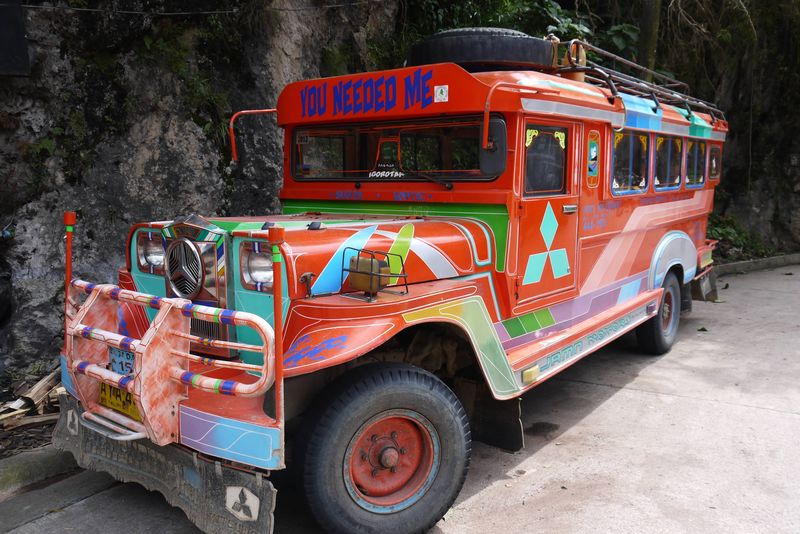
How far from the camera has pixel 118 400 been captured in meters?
3.14

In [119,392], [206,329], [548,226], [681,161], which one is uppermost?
[681,161]

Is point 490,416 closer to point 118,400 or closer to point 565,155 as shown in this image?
point 565,155

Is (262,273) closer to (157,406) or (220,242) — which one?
(220,242)

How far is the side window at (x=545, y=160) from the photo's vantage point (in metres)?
4.11

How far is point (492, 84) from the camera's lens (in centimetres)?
379

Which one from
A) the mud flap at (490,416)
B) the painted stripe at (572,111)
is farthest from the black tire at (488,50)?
the mud flap at (490,416)

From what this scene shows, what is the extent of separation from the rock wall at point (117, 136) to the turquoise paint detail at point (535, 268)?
375 cm

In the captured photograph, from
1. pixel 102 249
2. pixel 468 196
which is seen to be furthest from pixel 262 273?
pixel 102 249

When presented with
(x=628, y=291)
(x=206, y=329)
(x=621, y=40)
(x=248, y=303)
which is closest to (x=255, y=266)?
(x=248, y=303)

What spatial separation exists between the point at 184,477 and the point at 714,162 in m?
7.07

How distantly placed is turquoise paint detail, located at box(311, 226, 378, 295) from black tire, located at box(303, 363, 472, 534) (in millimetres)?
411

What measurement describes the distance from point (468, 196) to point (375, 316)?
Answer: 129 cm

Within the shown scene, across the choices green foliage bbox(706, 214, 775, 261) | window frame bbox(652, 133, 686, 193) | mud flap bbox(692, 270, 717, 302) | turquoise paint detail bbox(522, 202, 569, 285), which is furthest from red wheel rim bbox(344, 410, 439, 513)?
green foliage bbox(706, 214, 775, 261)

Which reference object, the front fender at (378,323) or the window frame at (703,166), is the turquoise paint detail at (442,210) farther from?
the window frame at (703,166)
